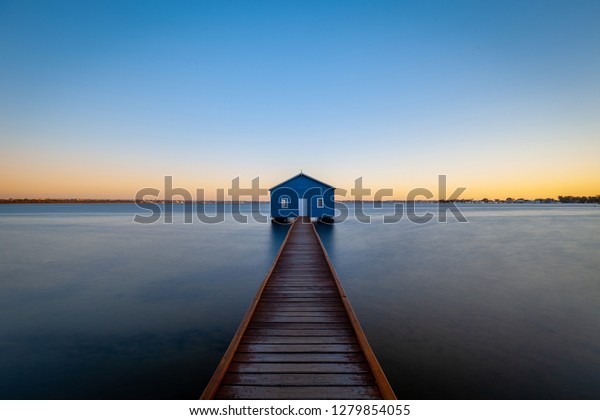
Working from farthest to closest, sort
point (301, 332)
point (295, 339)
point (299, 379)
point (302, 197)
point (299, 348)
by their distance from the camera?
point (302, 197) → point (301, 332) → point (295, 339) → point (299, 348) → point (299, 379)

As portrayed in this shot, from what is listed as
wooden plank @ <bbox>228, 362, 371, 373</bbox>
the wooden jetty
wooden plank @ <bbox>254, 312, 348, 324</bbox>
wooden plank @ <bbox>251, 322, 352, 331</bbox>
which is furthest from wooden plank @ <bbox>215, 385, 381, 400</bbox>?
wooden plank @ <bbox>254, 312, 348, 324</bbox>

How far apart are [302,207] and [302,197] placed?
2.96 feet

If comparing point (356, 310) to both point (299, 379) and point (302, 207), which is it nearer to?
point (299, 379)

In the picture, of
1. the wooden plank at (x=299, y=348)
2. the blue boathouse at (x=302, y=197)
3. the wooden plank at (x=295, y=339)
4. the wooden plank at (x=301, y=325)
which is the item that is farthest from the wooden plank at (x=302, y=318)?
A: the blue boathouse at (x=302, y=197)

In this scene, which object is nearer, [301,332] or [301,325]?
[301,332]

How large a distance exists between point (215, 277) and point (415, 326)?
25.9 ft

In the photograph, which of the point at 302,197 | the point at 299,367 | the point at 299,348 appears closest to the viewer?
the point at 299,367

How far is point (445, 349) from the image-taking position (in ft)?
19.7

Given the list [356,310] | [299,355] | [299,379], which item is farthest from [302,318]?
[356,310]

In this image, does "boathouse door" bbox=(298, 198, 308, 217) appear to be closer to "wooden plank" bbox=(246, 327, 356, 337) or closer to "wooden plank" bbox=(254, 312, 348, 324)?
"wooden plank" bbox=(254, 312, 348, 324)

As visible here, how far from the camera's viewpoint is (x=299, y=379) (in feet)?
11.5
